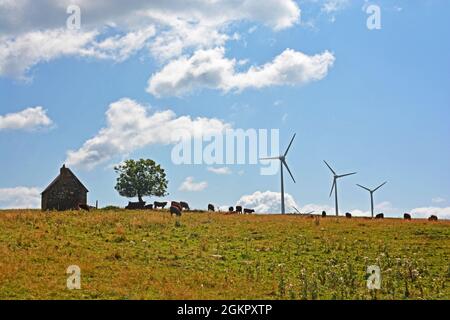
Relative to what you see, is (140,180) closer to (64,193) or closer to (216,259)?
(64,193)

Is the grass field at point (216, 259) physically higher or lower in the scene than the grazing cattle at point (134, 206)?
lower

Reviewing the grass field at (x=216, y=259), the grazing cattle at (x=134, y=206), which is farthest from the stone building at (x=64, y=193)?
the grass field at (x=216, y=259)

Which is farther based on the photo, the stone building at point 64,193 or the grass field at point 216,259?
the stone building at point 64,193

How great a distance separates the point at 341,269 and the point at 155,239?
12209 millimetres

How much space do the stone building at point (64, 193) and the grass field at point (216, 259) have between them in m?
26.8

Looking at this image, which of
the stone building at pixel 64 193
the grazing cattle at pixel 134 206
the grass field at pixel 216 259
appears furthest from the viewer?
the grazing cattle at pixel 134 206

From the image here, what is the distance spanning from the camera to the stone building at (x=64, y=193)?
223 ft

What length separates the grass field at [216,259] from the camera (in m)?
20.0

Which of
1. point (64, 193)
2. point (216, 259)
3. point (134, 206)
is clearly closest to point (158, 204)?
point (134, 206)

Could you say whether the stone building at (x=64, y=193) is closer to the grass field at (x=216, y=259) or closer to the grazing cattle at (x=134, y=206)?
the grazing cattle at (x=134, y=206)

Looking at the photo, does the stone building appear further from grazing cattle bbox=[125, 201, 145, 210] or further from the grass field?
the grass field

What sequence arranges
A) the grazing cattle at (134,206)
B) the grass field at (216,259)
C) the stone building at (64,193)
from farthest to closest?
the grazing cattle at (134,206)
the stone building at (64,193)
the grass field at (216,259)

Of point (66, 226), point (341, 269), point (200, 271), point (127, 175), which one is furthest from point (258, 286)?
point (127, 175)

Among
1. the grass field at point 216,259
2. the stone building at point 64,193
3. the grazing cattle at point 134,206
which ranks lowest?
the grass field at point 216,259
